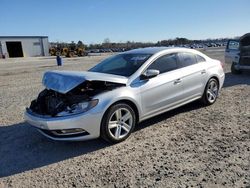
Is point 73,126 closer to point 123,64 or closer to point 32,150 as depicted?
point 32,150

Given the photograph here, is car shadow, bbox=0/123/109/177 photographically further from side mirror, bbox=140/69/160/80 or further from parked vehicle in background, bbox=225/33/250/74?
parked vehicle in background, bbox=225/33/250/74

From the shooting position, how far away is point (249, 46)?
11.4 meters

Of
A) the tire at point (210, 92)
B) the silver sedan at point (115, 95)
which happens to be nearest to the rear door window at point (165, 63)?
the silver sedan at point (115, 95)

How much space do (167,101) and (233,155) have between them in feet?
5.87

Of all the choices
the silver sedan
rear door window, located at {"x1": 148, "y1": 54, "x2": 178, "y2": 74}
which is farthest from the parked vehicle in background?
rear door window, located at {"x1": 148, "y1": 54, "x2": 178, "y2": 74}

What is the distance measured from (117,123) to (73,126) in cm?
79

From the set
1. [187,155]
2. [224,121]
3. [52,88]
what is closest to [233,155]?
[187,155]

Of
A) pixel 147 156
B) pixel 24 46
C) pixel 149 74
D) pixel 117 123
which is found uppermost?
pixel 149 74

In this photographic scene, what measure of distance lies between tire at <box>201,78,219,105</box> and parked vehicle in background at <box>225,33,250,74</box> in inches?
215

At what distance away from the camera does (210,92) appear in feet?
22.2

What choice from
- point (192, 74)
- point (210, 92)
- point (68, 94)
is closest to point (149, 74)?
point (192, 74)

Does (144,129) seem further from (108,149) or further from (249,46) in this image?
(249,46)

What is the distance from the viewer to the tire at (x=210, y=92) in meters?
6.60

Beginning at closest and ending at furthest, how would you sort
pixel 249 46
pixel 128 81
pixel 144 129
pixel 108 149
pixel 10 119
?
pixel 108 149 → pixel 128 81 → pixel 144 129 → pixel 10 119 → pixel 249 46
